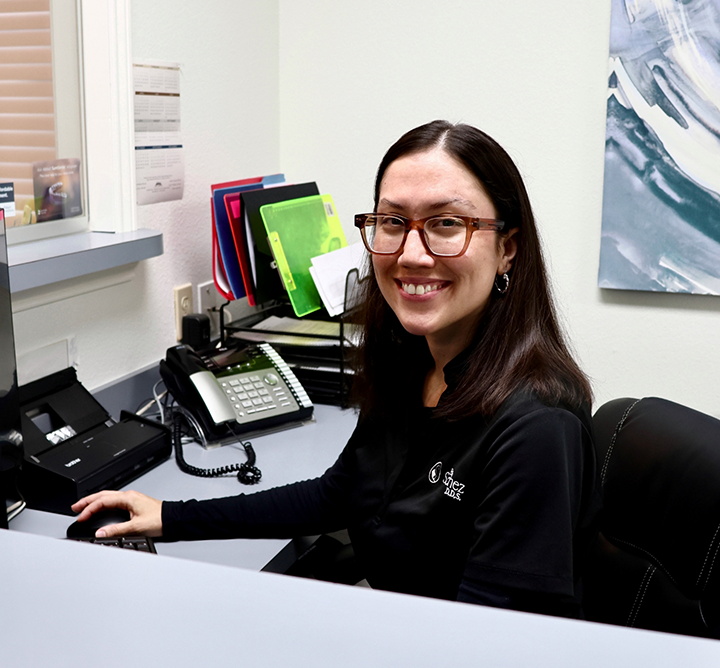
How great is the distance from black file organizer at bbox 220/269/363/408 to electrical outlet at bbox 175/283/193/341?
100 millimetres

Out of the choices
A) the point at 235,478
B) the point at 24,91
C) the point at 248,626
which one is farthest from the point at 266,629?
the point at 24,91

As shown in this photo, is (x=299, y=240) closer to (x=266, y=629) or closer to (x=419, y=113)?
(x=419, y=113)

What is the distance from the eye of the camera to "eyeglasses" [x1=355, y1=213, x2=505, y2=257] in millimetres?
970

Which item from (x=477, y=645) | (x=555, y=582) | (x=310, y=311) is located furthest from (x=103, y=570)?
(x=310, y=311)

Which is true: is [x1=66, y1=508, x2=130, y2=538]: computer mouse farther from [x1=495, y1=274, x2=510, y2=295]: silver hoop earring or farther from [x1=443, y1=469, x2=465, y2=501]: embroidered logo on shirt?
[x1=495, y1=274, x2=510, y2=295]: silver hoop earring

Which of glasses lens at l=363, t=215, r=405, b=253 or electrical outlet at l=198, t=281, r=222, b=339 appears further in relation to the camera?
electrical outlet at l=198, t=281, r=222, b=339

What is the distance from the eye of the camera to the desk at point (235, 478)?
1.13 metres

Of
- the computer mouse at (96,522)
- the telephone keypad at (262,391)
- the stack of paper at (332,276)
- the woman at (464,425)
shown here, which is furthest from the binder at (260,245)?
the computer mouse at (96,522)

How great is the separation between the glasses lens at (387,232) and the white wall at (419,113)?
0.84 m

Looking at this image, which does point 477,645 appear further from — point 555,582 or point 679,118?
point 679,118

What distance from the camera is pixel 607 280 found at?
6.55 feet

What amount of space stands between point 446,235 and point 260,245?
2.95 ft

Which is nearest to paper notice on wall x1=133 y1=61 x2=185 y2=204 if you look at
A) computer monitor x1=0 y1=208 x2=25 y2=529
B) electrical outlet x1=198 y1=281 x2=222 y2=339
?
electrical outlet x1=198 y1=281 x2=222 y2=339

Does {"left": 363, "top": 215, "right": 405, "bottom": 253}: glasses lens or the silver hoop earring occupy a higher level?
{"left": 363, "top": 215, "right": 405, "bottom": 253}: glasses lens
